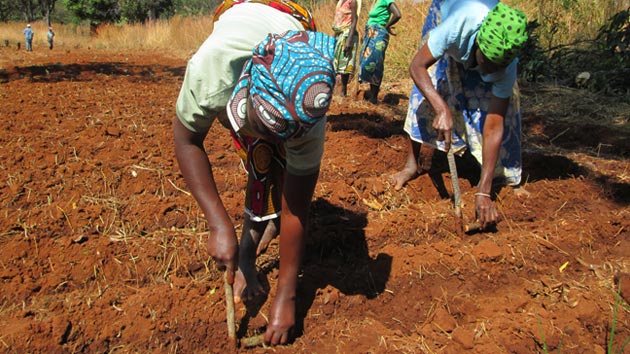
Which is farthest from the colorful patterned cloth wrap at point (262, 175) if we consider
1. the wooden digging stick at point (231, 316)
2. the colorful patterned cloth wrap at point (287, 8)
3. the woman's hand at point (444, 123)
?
the woman's hand at point (444, 123)

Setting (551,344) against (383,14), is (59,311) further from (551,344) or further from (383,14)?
(383,14)

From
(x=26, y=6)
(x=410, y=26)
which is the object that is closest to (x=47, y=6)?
(x=26, y=6)

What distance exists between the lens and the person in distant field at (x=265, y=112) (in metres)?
1.56

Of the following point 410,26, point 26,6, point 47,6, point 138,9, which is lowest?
point 26,6

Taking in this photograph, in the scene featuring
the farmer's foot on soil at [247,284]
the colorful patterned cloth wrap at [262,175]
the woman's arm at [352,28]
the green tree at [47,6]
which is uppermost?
the woman's arm at [352,28]

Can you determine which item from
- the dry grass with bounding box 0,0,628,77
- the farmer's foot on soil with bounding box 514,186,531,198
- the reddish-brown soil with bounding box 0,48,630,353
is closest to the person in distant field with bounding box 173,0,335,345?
the reddish-brown soil with bounding box 0,48,630,353

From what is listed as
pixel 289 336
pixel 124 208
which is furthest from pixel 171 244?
pixel 289 336

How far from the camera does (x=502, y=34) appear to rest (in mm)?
2768

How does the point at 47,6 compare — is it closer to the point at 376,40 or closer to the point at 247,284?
the point at 376,40

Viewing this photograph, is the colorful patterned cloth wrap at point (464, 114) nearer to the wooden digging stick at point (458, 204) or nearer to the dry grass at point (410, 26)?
the wooden digging stick at point (458, 204)

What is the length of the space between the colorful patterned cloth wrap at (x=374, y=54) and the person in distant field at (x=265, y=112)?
4499mm

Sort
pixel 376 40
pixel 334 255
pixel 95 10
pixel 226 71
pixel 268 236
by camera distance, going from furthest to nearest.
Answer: pixel 95 10
pixel 376 40
pixel 334 255
pixel 268 236
pixel 226 71

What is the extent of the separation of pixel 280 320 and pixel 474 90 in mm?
2117

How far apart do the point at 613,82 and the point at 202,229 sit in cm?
617
